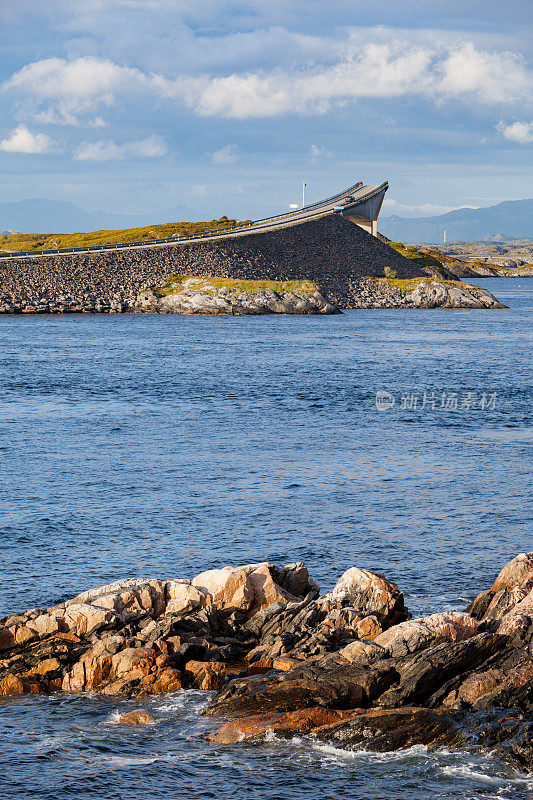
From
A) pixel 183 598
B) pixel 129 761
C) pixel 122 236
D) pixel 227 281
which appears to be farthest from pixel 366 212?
pixel 129 761

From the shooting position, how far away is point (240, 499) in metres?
34.2

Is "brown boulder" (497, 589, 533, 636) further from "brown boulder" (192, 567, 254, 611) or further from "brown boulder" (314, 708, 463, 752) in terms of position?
"brown boulder" (192, 567, 254, 611)

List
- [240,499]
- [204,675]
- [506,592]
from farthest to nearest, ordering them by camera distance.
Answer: [240,499], [506,592], [204,675]

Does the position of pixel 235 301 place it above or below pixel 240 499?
above

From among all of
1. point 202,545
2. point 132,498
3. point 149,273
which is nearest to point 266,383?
point 132,498

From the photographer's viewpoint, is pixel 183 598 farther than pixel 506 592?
Yes

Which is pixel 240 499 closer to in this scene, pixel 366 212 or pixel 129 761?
pixel 129 761

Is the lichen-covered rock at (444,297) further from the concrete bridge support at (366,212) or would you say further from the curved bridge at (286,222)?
the concrete bridge support at (366,212)

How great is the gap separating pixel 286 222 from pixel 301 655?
153159 millimetres

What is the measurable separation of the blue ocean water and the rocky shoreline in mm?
612

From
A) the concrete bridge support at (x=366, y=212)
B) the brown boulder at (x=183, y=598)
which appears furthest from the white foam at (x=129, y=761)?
the concrete bridge support at (x=366, y=212)

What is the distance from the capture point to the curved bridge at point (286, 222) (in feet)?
456

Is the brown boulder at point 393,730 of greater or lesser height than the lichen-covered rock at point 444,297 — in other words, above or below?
below

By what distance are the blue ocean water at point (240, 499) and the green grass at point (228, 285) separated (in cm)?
4649
